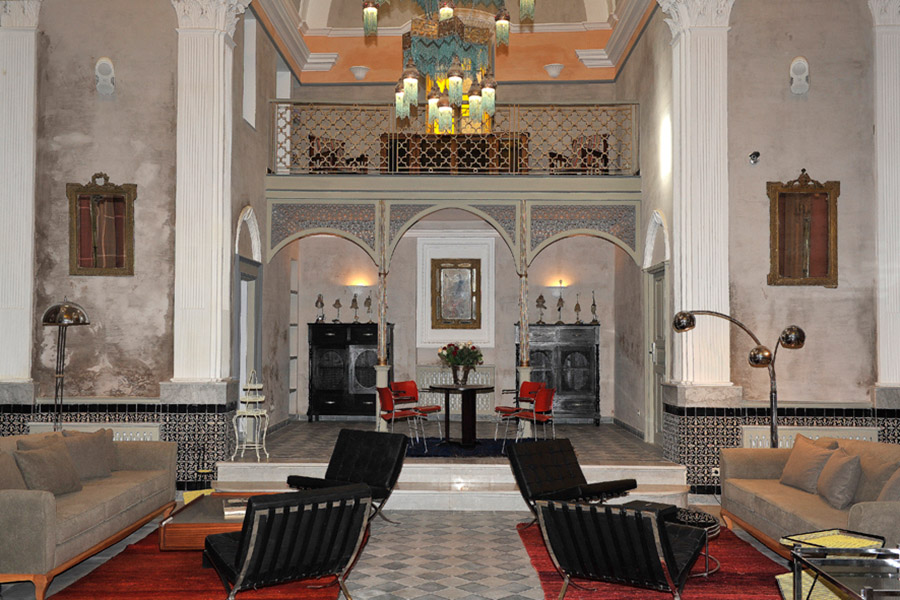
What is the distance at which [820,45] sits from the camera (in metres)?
8.80

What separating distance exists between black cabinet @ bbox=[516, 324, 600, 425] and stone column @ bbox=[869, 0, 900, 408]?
195 inches

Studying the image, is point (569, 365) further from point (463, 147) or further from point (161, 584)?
point (161, 584)

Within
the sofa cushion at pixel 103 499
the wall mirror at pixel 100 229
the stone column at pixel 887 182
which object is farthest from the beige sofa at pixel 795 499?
the wall mirror at pixel 100 229

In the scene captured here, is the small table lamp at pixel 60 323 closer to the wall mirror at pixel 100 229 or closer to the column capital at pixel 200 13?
the wall mirror at pixel 100 229

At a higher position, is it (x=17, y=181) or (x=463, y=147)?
(x=463, y=147)

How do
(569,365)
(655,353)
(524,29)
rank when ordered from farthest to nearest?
1. (524,29)
2. (569,365)
3. (655,353)

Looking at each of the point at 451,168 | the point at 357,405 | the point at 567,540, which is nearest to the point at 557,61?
the point at 451,168

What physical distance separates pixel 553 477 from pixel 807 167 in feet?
15.1

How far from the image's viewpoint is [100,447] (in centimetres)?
712

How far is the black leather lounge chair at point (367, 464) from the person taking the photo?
22.4 ft

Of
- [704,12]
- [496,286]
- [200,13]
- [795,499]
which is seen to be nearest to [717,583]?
[795,499]

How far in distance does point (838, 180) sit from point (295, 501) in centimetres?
697

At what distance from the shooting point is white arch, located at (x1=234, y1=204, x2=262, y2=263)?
9594 millimetres

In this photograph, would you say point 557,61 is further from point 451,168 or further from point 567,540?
point 567,540
